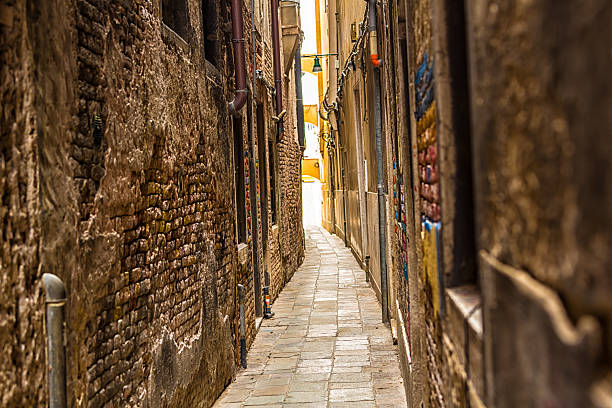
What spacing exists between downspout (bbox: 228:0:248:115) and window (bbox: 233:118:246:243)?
0.73 metres

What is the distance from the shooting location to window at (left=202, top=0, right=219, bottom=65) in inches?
275

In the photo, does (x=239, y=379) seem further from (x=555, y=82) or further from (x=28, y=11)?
(x=555, y=82)

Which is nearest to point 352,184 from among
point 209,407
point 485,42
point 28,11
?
point 209,407

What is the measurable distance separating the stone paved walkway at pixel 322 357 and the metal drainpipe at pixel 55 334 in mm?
3248

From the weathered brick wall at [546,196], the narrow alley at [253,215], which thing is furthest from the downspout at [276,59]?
the weathered brick wall at [546,196]

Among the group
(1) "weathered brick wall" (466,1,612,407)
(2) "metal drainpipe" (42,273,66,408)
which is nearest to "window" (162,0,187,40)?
(2) "metal drainpipe" (42,273,66,408)

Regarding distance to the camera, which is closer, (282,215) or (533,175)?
(533,175)

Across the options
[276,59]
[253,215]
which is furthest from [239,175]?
[276,59]

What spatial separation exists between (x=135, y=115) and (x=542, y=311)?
3.40m

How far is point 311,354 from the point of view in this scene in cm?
752

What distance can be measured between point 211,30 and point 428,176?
4529 millimetres

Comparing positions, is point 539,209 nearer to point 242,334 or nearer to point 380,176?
point 242,334

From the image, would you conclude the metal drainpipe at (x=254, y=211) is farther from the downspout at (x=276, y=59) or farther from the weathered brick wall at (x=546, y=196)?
the weathered brick wall at (x=546, y=196)

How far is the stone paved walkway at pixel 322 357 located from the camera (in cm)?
598
